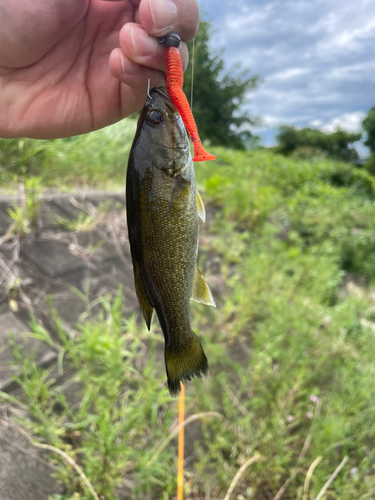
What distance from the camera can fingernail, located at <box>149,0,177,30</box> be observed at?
3.52 ft

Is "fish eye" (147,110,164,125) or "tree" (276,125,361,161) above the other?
"tree" (276,125,361,161)

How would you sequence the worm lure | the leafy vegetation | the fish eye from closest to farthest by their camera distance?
the worm lure < the fish eye < the leafy vegetation

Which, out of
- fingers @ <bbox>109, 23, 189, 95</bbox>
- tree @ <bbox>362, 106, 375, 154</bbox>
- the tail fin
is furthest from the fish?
tree @ <bbox>362, 106, 375, 154</bbox>

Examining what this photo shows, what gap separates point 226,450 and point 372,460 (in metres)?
0.90

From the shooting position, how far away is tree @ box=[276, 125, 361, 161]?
31.3 meters

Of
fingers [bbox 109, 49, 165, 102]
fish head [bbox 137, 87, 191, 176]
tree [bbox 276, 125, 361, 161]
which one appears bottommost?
fish head [bbox 137, 87, 191, 176]

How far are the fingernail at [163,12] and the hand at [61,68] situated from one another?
0.71ft

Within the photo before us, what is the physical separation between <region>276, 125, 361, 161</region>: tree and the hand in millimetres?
32115

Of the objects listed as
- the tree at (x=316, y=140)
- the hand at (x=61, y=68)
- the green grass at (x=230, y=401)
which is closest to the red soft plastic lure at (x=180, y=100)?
the hand at (x=61, y=68)

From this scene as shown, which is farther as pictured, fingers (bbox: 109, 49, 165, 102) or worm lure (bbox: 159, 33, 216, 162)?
fingers (bbox: 109, 49, 165, 102)

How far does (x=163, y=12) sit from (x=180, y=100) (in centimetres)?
35

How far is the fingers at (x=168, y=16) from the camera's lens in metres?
1.08

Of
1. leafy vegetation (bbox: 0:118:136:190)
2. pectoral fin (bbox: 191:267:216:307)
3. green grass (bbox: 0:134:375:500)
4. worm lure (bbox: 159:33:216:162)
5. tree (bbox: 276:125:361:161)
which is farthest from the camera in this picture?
tree (bbox: 276:125:361:161)

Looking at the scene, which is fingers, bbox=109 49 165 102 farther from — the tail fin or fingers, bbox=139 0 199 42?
the tail fin
